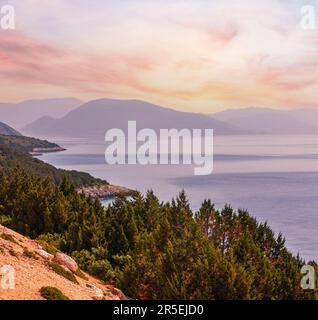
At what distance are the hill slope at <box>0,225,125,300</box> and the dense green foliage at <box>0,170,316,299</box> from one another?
471 centimetres

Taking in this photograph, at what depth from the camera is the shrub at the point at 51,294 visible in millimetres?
24111

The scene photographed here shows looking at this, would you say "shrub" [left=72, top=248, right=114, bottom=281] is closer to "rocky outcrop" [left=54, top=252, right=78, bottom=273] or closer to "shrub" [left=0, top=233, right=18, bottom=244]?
"rocky outcrop" [left=54, top=252, right=78, bottom=273]

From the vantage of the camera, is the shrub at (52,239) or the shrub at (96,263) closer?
the shrub at (96,263)

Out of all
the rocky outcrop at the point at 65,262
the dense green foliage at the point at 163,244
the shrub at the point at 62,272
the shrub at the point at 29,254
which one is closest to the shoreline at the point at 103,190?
the dense green foliage at the point at 163,244

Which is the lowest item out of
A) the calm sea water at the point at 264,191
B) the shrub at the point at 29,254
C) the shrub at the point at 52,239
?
the shrub at the point at 29,254

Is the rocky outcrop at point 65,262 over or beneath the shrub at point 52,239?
beneath

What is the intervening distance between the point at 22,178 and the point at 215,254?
154 ft

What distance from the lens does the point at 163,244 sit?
140ft

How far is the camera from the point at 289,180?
6398 inches

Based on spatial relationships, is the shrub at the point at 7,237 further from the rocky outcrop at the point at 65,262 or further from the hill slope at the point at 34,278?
the rocky outcrop at the point at 65,262

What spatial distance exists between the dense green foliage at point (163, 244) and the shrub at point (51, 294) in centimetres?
808

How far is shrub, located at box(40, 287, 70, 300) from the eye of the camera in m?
24.1

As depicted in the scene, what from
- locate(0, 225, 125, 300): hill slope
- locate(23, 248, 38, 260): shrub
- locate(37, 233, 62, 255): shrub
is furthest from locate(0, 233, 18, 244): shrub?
locate(37, 233, 62, 255): shrub

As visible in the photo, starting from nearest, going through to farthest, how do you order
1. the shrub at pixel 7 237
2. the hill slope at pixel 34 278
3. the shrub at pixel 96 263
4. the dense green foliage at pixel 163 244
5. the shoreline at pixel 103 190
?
the hill slope at pixel 34 278, the dense green foliage at pixel 163 244, the shrub at pixel 7 237, the shrub at pixel 96 263, the shoreline at pixel 103 190
